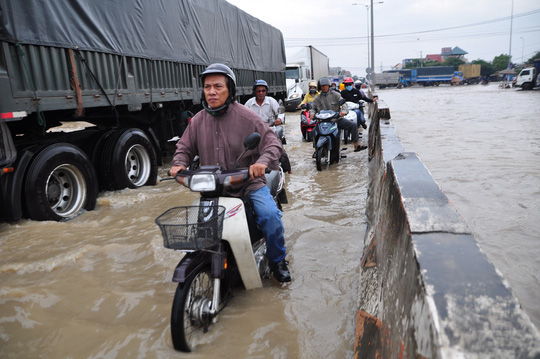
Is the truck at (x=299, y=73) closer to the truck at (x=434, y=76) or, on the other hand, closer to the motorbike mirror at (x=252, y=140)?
the motorbike mirror at (x=252, y=140)

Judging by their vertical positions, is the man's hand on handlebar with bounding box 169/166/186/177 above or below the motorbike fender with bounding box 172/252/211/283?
above

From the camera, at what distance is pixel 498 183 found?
5969 mm

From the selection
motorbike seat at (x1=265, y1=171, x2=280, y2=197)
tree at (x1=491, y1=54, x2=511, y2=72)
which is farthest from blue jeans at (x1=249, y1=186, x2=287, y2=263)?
tree at (x1=491, y1=54, x2=511, y2=72)

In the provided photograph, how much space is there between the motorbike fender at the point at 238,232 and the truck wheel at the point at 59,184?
9.29 ft

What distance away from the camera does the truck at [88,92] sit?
4.50 m

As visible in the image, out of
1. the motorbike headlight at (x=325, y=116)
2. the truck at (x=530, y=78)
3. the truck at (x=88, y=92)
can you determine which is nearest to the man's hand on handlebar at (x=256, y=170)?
the truck at (x=88, y=92)

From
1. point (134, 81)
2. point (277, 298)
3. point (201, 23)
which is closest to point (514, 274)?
point (277, 298)

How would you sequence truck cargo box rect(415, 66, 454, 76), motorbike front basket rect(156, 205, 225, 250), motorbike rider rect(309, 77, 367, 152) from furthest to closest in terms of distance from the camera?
1. truck cargo box rect(415, 66, 454, 76)
2. motorbike rider rect(309, 77, 367, 152)
3. motorbike front basket rect(156, 205, 225, 250)

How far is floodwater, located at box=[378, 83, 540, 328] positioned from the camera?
3438 mm

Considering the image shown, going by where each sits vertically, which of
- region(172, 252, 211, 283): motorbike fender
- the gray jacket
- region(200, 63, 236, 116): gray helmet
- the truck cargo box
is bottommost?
region(172, 252, 211, 283): motorbike fender

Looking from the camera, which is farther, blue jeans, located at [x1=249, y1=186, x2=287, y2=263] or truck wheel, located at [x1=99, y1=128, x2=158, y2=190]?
truck wheel, located at [x1=99, y1=128, x2=158, y2=190]

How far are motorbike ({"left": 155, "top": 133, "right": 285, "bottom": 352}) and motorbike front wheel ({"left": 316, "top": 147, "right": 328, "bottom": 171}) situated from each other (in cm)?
503

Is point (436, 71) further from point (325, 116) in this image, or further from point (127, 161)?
point (127, 161)

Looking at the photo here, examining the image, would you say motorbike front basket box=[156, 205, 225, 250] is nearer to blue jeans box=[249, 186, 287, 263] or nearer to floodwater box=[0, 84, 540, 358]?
blue jeans box=[249, 186, 287, 263]
